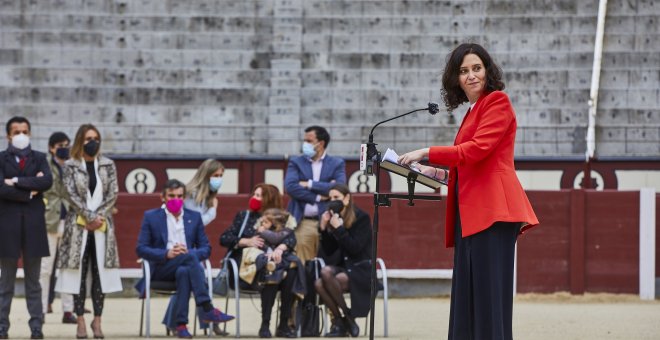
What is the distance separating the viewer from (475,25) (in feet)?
67.6

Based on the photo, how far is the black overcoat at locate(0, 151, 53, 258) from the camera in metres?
10.8

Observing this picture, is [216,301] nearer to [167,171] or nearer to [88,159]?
[167,171]

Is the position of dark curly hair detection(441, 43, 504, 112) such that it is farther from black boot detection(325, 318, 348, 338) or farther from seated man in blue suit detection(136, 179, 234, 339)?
black boot detection(325, 318, 348, 338)

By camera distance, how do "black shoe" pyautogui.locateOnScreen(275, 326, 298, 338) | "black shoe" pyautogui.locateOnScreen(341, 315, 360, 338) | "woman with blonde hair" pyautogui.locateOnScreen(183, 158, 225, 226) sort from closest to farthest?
1. "black shoe" pyautogui.locateOnScreen(275, 326, 298, 338)
2. "black shoe" pyautogui.locateOnScreen(341, 315, 360, 338)
3. "woman with blonde hair" pyautogui.locateOnScreen(183, 158, 225, 226)

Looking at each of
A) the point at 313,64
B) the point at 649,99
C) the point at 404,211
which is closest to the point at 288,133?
the point at 313,64

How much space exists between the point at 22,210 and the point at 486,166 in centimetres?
542

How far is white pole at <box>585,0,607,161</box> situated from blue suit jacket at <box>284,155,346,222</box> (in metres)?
6.66

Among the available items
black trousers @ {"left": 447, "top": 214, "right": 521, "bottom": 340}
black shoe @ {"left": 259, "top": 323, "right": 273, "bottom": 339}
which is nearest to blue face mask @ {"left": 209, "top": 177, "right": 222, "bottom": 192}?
black shoe @ {"left": 259, "top": 323, "right": 273, "bottom": 339}

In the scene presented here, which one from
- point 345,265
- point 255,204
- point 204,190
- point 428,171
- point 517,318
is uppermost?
point 428,171

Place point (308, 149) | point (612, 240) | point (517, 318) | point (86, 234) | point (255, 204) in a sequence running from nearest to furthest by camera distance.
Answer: point (86, 234) → point (255, 204) → point (308, 149) → point (517, 318) → point (612, 240)

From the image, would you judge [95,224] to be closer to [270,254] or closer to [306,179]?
[270,254]

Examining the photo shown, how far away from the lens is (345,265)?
11.6 metres

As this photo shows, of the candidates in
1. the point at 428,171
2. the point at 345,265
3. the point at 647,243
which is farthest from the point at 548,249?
the point at 428,171

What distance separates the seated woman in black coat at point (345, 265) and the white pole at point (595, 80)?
287 inches
